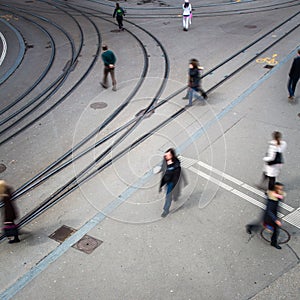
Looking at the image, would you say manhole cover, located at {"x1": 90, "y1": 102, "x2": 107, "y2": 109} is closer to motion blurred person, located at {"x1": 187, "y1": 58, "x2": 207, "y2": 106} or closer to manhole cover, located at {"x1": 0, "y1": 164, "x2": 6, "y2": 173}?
motion blurred person, located at {"x1": 187, "y1": 58, "x2": 207, "y2": 106}

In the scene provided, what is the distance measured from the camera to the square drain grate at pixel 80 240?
8.20 m

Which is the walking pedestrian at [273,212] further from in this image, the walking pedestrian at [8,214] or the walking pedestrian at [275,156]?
the walking pedestrian at [8,214]

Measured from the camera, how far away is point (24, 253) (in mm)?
8195

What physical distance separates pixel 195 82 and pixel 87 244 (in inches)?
268

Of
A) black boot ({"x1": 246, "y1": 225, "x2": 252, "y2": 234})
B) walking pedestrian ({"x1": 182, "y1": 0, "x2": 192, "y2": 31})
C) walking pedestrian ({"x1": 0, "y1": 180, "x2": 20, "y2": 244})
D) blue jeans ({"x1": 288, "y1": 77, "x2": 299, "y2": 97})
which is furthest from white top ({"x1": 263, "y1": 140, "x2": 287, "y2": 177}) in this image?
walking pedestrian ({"x1": 182, "y1": 0, "x2": 192, "y2": 31})

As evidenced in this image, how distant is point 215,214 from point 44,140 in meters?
5.82

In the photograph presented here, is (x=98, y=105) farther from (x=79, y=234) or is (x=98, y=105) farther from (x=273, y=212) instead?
(x=273, y=212)

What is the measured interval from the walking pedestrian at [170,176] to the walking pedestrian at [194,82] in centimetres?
509

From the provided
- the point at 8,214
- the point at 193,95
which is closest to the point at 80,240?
the point at 8,214

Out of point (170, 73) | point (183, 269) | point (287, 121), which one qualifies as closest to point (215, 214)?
point (183, 269)

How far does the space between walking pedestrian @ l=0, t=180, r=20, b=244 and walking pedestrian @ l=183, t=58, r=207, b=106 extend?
23.3ft

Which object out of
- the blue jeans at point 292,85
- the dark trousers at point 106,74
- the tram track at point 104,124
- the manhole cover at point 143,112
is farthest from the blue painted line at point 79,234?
the dark trousers at point 106,74

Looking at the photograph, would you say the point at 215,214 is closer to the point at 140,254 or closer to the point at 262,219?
the point at 262,219

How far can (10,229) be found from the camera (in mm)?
8203
